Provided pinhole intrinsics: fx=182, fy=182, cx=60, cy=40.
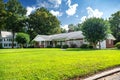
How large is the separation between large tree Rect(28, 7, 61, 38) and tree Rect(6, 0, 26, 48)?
376 cm

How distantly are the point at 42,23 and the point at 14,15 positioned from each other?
36.5 feet

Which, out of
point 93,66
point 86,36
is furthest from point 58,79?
point 86,36

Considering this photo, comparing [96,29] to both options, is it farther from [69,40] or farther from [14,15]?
[14,15]

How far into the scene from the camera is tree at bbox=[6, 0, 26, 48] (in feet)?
212

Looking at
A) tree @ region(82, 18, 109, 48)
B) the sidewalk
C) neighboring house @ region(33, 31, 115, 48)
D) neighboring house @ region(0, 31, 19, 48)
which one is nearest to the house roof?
neighboring house @ region(33, 31, 115, 48)

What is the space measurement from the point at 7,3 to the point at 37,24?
44.2ft

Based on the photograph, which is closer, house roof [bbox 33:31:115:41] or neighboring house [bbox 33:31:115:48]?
neighboring house [bbox 33:31:115:48]

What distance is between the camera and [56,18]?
245ft

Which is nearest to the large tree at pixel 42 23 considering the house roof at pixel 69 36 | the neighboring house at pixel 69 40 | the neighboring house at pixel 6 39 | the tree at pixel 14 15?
the tree at pixel 14 15

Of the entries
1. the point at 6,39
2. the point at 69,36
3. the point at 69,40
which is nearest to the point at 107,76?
the point at 69,40

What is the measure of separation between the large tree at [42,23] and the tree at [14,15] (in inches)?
148

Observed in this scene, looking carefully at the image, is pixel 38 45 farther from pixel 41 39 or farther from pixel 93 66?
pixel 93 66

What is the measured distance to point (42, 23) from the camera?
7044 centimetres

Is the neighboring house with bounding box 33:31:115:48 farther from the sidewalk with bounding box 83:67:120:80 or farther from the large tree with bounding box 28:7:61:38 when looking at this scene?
the sidewalk with bounding box 83:67:120:80
